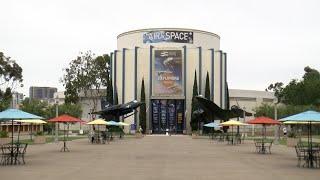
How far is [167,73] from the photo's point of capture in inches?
3152

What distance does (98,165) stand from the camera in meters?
22.3

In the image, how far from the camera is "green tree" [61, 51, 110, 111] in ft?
298

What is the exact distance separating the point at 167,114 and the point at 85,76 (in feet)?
57.8

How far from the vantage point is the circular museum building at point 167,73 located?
8006 cm

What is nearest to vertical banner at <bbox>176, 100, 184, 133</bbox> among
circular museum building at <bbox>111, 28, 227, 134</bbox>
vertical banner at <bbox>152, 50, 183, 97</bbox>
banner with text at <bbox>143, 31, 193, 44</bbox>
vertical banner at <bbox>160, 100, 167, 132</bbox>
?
circular museum building at <bbox>111, 28, 227, 134</bbox>

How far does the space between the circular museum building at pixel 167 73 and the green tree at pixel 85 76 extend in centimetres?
830

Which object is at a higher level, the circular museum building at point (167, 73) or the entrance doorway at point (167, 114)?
the circular museum building at point (167, 73)

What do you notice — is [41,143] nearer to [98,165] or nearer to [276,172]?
[98,165]

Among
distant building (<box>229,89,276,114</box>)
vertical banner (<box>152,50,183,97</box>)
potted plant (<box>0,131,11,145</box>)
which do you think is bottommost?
potted plant (<box>0,131,11,145</box>)

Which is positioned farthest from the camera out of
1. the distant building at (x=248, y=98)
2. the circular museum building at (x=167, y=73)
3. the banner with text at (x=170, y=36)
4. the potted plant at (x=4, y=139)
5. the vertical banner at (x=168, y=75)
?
the distant building at (x=248, y=98)

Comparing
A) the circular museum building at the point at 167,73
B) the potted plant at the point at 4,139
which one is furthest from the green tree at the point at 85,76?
the potted plant at the point at 4,139

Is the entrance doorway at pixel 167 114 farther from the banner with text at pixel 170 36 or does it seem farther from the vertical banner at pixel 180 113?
the banner with text at pixel 170 36

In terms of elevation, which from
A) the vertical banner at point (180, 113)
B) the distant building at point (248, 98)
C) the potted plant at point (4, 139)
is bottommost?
the potted plant at point (4, 139)

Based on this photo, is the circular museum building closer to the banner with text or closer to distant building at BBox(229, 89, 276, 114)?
the banner with text
